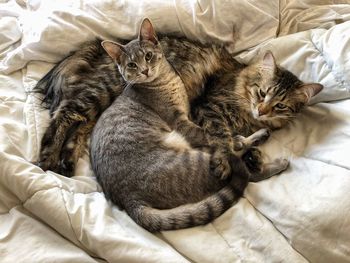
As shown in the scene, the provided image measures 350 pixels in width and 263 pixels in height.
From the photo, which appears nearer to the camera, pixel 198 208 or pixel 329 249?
pixel 329 249

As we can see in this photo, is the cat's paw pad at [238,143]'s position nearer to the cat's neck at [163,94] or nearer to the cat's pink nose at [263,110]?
the cat's pink nose at [263,110]

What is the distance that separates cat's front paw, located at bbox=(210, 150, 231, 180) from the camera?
4.91 ft

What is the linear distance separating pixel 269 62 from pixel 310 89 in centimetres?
24

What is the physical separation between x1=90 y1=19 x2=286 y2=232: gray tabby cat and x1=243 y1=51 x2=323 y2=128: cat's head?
0.32 ft

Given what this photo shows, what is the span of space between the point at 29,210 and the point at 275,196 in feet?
3.00

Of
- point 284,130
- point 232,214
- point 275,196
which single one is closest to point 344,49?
point 284,130

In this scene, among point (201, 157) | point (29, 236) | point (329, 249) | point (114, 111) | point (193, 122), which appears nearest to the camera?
point (329, 249)

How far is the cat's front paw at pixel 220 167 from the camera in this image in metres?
1.50

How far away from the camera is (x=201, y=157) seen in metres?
1.55

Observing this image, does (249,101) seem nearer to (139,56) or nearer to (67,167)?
(139,56)

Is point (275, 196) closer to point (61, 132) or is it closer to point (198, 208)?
point (198, 208)

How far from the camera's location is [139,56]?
5.73ft

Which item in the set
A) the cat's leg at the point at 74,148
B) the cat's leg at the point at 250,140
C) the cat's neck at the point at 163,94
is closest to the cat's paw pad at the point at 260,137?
the cat's leg at the point at 250,140

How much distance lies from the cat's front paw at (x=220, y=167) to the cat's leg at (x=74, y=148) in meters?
0.62
